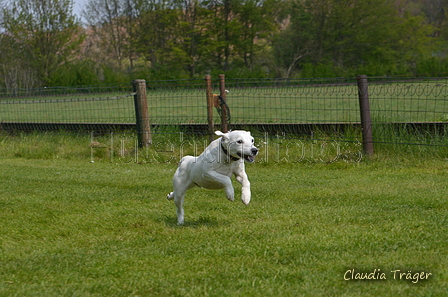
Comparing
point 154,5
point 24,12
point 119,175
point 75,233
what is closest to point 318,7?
point 154,5

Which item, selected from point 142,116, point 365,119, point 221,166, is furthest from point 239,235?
point 142,116

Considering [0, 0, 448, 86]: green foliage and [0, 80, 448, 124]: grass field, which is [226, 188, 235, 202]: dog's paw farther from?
[0, 0, 448, 86]: green foliage

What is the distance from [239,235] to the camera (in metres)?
5.56

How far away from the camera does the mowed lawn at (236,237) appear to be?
165 inches

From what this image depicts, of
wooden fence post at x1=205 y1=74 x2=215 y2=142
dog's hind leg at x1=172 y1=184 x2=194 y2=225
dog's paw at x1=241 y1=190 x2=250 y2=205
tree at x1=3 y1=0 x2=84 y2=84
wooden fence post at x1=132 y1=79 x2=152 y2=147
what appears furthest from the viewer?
tree at x1=3 y1=0 x2=84 y2=84

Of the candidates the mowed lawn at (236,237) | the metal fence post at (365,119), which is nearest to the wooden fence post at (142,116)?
the mowed lawn at (236,237)

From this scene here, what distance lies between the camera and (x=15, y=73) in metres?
37.2

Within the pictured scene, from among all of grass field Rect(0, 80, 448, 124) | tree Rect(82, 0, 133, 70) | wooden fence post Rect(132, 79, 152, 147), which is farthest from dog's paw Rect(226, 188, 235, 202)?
tree Rect(82, 0, 133, 70)

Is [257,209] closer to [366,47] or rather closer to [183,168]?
[183,168]

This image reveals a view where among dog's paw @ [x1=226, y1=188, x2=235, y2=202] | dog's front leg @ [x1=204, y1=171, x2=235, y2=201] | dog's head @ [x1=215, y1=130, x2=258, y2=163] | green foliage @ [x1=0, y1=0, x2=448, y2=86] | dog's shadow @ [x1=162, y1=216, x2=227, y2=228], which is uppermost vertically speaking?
green foliage @ [x1=0, y1=0, x2=448, y2=86]

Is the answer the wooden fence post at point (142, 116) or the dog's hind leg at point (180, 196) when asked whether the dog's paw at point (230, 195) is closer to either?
the dog's hind leg at point (180, 196)

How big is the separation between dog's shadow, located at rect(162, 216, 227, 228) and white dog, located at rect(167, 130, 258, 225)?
1.08 ft

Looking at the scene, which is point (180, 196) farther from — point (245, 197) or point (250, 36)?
point (250, 36)

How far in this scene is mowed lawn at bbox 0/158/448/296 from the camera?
165 inches
